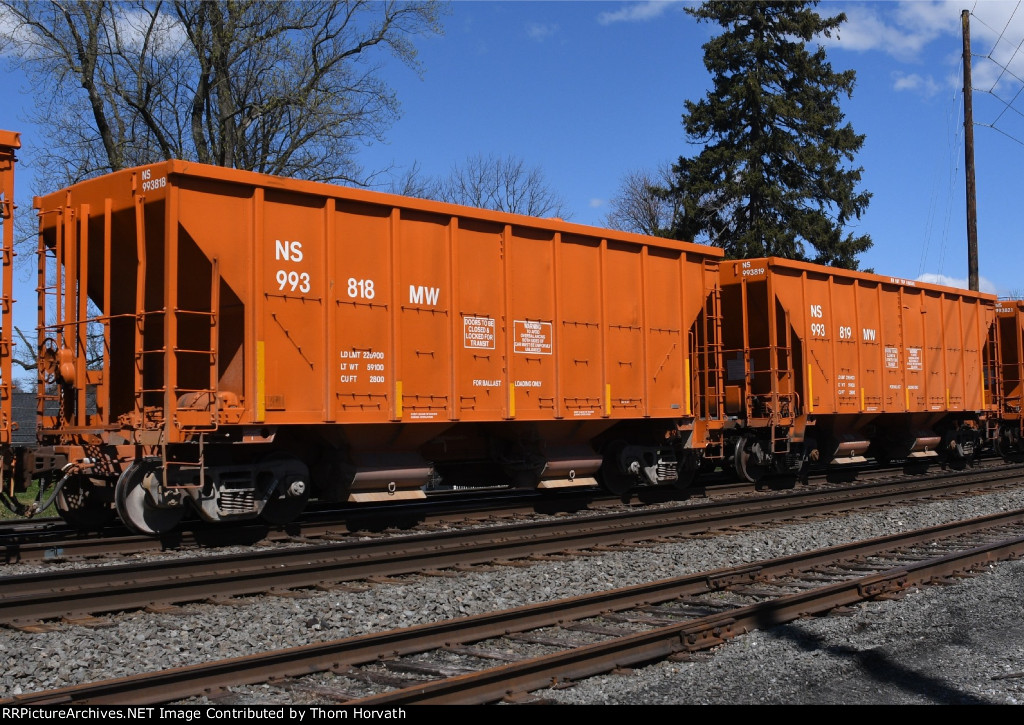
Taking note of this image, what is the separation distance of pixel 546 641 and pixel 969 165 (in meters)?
29.2

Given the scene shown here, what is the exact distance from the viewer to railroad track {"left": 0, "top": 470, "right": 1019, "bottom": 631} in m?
7.38

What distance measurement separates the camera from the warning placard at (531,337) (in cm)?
1305

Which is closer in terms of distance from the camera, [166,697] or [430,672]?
[166,697]

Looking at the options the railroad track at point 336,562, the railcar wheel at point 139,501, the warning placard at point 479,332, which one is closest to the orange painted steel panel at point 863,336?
the railroad track at point 336,562

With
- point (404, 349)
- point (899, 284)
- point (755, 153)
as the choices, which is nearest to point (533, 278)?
point (404, 349)

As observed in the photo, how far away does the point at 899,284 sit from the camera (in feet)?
66.3

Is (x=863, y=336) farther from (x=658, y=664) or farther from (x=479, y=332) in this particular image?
(x=658, y=664)

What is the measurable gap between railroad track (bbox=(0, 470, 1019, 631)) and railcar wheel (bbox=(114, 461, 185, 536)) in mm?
1154

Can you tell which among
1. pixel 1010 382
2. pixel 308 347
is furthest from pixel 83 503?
pixel 1010 382

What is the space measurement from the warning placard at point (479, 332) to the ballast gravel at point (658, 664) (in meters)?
3.78

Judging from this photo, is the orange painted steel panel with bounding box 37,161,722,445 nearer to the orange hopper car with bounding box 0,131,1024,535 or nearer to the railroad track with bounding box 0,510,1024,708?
the orange hopper car with bounding box 0,131,1024,535

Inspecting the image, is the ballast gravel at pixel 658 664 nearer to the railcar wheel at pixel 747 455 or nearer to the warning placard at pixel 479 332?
the warning placard at pixel 479 332

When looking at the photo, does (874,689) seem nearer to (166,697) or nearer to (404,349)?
(166,697)

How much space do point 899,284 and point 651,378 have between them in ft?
27.9
